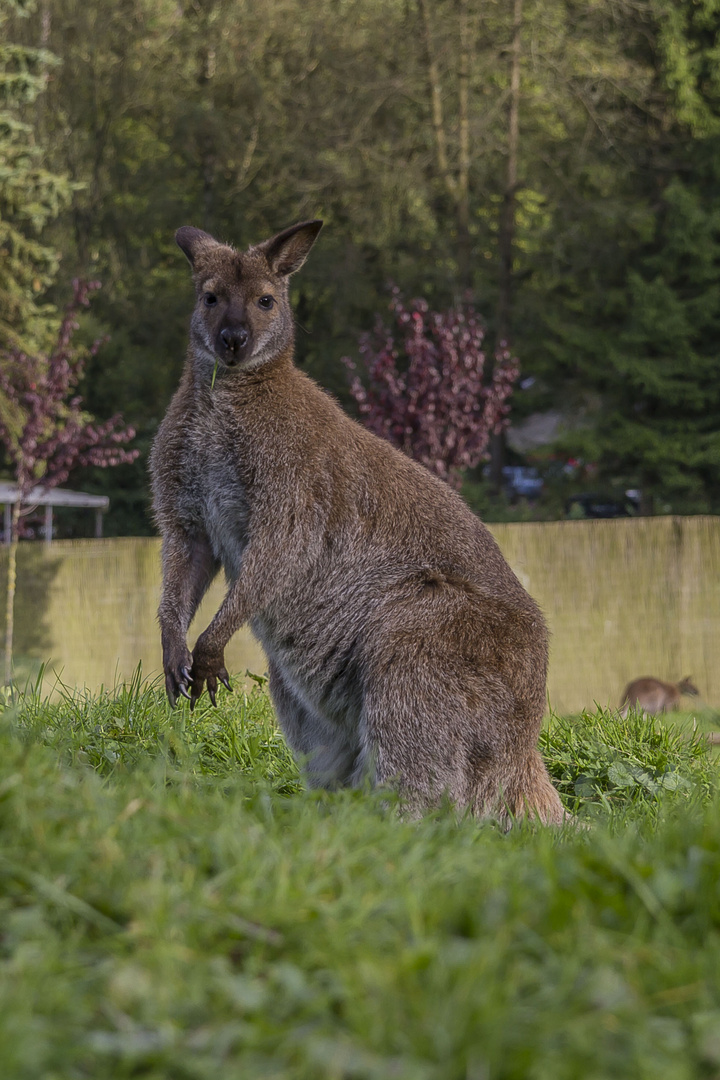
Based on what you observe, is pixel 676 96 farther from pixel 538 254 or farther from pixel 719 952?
pixel 719 952

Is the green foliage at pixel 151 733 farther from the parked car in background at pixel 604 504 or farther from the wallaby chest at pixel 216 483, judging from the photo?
the parked car in background at pixel 604 504

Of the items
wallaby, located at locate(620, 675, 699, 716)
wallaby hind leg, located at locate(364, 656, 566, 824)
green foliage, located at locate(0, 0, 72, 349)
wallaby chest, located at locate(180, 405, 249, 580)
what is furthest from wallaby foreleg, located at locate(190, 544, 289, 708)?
green foliage, located at locate(0, 0, 72, 349)

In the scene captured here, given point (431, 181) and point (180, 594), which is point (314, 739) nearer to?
point (180, 594)

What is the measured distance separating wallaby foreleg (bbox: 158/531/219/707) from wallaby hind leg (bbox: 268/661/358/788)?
1.26ft

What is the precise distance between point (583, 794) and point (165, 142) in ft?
79.9

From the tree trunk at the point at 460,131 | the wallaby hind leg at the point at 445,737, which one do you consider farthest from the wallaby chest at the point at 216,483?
the tree trunk at the point at 460,131

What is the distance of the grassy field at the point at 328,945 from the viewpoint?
1780 mm

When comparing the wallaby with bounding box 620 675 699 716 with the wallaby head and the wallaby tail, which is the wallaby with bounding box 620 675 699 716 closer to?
the wallaby tail

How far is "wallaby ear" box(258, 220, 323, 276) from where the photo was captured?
4812 millimetres

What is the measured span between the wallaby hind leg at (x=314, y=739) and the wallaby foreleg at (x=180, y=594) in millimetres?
384

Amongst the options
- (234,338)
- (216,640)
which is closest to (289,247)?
(234,338)

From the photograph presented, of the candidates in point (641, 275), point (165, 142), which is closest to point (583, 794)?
point (641, 275)

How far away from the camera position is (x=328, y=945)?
2.06m

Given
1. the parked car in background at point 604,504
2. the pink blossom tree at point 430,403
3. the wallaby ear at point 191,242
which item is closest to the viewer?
the wallaby ear at point 191,242
